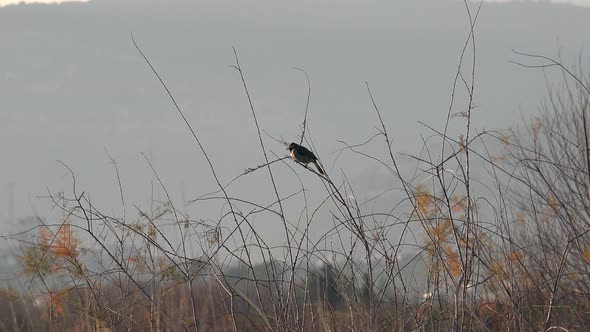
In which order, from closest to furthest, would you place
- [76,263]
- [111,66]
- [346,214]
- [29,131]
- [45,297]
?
[346,214] < [76,263] < [45,297] < [29,131] < [111,66]

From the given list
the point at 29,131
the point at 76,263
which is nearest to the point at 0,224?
the point at 76,263

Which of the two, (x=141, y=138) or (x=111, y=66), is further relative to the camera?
(x=111, y=66)

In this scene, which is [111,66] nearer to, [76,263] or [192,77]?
[192,77]

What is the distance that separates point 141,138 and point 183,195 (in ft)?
560

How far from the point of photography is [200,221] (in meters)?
3.30

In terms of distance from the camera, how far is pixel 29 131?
539ft

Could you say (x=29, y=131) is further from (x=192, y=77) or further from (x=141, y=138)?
(x=192, y=77)

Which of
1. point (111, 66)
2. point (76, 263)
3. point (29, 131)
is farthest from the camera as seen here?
point (111, 66)

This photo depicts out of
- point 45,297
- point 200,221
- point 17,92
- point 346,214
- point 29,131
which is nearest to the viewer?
point 346,214

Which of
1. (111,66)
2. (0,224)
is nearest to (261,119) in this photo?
(111,66)

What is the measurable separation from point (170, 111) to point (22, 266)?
19216cm

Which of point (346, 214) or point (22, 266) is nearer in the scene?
point (346, 214)

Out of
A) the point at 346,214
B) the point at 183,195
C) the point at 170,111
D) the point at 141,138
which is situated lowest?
the point at 346,214

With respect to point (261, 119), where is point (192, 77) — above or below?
above
